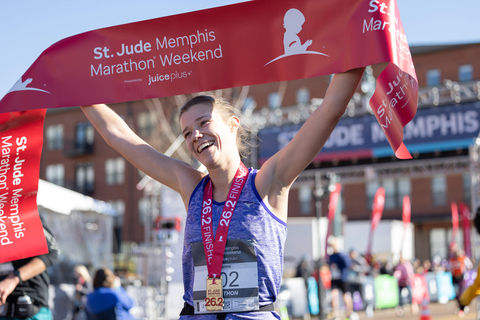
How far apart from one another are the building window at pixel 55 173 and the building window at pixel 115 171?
15.1 ft

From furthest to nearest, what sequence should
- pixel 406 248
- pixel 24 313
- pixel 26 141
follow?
1. pixel 406 248
2. pixel 24 313
3. pixel 26 141

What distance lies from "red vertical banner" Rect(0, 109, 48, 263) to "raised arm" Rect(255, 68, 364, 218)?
4.61 ft

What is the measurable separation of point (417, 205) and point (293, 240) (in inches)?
775

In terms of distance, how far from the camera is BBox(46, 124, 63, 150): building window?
42906mm

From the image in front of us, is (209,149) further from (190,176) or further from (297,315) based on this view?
(297,315)

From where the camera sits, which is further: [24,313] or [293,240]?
[293,240]

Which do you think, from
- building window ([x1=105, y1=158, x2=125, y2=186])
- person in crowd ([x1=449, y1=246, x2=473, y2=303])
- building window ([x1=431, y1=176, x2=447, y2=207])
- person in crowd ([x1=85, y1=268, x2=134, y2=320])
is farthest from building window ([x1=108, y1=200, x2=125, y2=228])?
person in crowd ([x1=85, y1=268, x2=134, y2=320])

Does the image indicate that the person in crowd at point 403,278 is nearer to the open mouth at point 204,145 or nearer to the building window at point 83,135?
the open mouth at point 204,145

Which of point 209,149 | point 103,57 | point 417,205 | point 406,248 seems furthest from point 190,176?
point 417,205

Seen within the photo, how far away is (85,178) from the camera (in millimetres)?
41688

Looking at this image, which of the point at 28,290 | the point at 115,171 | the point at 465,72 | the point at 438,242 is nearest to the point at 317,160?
the point at 28,290

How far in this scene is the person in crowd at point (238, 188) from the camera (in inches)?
73.4

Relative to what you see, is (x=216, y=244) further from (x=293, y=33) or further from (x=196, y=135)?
(x=293, y=33)

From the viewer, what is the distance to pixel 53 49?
2.58m
